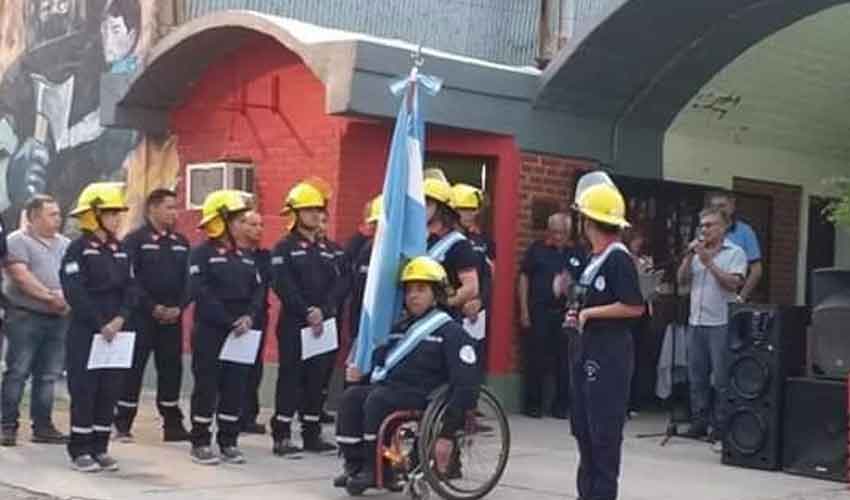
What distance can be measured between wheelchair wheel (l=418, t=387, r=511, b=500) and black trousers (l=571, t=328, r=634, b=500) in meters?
0.84

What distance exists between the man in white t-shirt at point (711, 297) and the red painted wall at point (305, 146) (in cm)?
192

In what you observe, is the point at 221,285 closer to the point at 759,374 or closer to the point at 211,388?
the point at 211,388

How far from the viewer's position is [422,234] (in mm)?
9258

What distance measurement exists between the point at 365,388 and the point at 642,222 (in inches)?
232

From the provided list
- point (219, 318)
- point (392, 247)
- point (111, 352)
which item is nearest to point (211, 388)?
point (219, 318)

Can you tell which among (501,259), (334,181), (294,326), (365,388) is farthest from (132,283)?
(501,259)

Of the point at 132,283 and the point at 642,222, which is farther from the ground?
the point at 642,222

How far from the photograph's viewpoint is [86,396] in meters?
9.73

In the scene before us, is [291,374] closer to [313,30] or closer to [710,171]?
[313,30]

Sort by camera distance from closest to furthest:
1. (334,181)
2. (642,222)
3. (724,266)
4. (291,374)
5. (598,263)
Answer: (598,263) → (291,374) → (724,266) → (334,181) → (642,222)

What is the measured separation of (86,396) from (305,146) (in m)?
4.18

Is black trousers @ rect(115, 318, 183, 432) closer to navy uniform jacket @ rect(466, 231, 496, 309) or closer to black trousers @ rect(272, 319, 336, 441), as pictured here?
black trousers @ rect(272, 319, 336, 441)

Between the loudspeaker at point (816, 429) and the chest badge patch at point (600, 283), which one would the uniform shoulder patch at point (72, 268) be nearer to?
the chest badge patch at point (600, 283)

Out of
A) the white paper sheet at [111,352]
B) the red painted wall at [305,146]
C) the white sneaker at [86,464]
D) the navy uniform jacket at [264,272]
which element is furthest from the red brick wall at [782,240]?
the white sneaker at [86,464]
